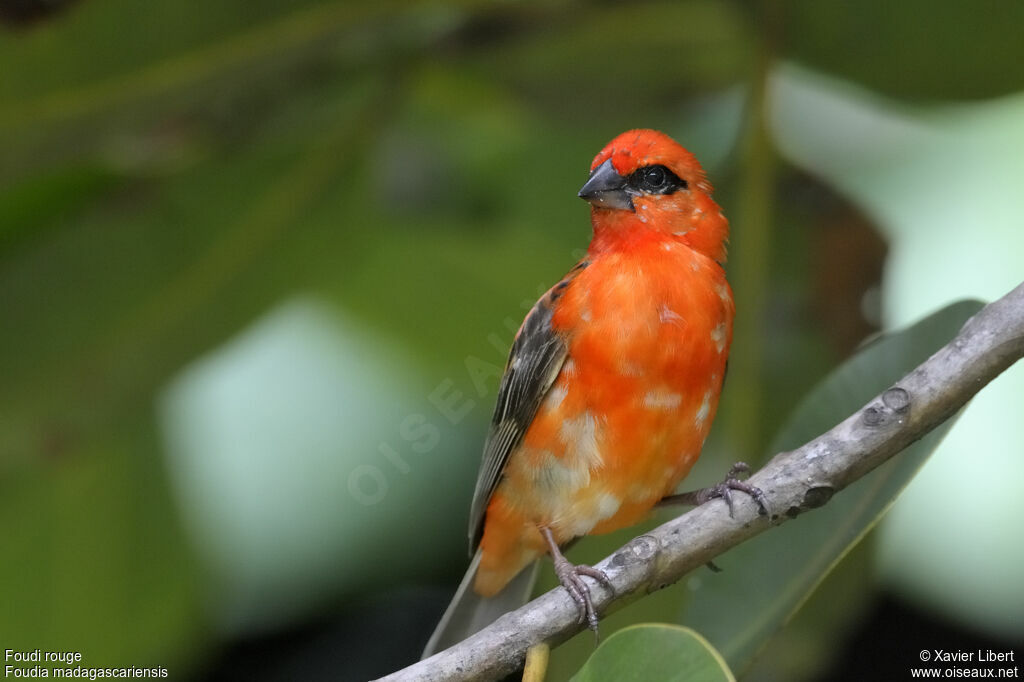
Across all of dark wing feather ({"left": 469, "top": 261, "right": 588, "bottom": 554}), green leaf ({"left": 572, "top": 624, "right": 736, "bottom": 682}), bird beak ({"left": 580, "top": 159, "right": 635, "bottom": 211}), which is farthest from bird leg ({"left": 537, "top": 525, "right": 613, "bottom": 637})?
bird beak ({"left": 580, "top": 159, "right": 635, "bottom": 211})

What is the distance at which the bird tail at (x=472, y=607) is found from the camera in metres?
3.30

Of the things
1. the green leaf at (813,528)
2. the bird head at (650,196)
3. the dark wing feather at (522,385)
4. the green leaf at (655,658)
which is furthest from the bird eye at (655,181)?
the green leaf at (655,658)

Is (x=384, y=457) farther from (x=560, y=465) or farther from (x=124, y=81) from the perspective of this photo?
(x=124, y=81)

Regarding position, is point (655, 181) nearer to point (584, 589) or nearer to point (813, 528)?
point (813, 528)

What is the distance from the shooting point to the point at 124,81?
10.2ft

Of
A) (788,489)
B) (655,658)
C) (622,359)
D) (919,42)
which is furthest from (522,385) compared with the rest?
(919,42)

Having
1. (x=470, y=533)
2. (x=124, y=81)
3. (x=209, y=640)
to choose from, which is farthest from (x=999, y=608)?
(x=124, y=81)

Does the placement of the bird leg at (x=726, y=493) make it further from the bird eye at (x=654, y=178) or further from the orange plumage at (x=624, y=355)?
the bird eye at (x=654, y=178)

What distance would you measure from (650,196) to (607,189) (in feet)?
0.41

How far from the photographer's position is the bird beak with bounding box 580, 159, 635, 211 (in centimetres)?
275

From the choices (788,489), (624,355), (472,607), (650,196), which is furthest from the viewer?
(472,607)

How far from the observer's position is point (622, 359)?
2.71 meters

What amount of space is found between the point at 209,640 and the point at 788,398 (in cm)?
175

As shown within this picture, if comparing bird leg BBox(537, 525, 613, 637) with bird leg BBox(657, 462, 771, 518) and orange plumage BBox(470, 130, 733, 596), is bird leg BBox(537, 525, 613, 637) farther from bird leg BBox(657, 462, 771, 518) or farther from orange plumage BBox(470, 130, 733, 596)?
orange plumage BBox(470, 130, 733, 596)
